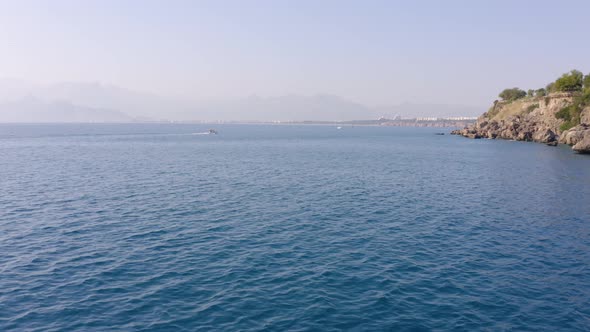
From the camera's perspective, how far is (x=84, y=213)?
137 feet

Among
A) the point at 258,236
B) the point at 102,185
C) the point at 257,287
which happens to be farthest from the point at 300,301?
the point at 102,185

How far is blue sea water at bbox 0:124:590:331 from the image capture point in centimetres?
2127

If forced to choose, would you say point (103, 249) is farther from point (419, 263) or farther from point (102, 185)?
point (102, 185)

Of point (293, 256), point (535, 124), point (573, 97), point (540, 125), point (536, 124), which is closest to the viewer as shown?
point (293, 256)

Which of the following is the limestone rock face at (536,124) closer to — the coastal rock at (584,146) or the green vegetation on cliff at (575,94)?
the green vegetation on cliff at (575,94)

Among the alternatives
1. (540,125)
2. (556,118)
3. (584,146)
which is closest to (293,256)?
(584,146)

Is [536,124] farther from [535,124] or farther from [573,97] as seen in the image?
[573,97]

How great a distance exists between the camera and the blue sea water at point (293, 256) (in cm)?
2127

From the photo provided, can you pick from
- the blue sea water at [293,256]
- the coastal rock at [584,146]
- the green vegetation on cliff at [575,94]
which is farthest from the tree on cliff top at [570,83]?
the blue sea water at [293,256]

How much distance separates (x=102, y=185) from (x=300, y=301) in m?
44.6

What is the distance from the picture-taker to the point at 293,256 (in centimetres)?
3003

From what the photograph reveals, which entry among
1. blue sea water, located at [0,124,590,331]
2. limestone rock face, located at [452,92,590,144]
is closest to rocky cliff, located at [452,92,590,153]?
limestone rock face, located at [452,92,590,144]

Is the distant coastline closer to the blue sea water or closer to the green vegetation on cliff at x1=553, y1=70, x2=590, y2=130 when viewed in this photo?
the green vegetation on cliff at x1=553, y1=70, x2=590, y2=130

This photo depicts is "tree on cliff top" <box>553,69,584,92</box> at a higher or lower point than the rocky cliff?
higher
